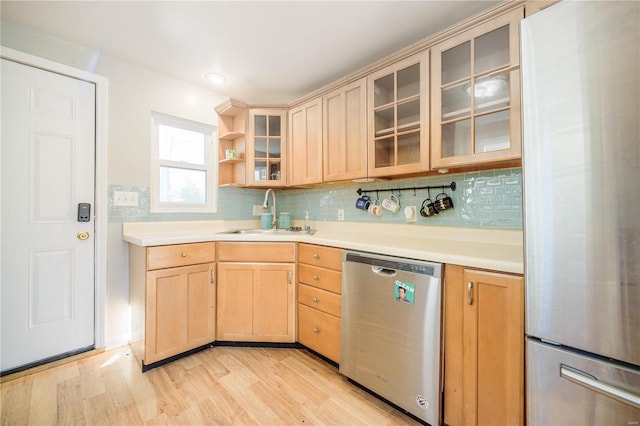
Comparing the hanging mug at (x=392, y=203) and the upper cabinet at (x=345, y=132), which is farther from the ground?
the upper cabinet at (x=345, y=132)

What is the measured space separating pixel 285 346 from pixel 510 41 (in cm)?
246

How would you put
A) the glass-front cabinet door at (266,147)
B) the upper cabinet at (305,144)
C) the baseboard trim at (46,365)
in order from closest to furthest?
the baseboard trim at (46,365) < the upper cabinet at (305,144) < the glass-front cabinet door at (266,147)

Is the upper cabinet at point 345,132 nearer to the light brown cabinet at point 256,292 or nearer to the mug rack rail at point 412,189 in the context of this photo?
the mug rack rail at point 412,189

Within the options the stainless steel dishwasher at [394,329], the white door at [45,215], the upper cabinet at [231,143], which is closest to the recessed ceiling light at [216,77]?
the upper cabinet at [231,143]

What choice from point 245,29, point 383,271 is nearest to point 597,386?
point 383,271

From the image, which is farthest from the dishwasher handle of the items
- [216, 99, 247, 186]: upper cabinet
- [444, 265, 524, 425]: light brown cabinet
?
[216, 99, 247, 186]: upper cabinet

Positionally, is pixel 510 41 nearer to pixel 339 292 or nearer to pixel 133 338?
pixel 339 292

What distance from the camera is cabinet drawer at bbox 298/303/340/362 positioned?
1.80 m

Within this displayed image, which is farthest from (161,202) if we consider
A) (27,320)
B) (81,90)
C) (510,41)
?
(510,41)

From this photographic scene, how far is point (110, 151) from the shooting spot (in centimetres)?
209

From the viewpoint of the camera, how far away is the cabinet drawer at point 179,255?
1.79 meters

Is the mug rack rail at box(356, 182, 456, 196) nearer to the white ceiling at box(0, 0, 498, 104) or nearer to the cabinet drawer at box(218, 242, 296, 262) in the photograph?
the cabinet drawer at box(218, 242, 296, 262)

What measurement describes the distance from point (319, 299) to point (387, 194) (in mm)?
1005

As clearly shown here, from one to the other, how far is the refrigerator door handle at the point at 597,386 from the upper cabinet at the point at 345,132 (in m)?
1.46
